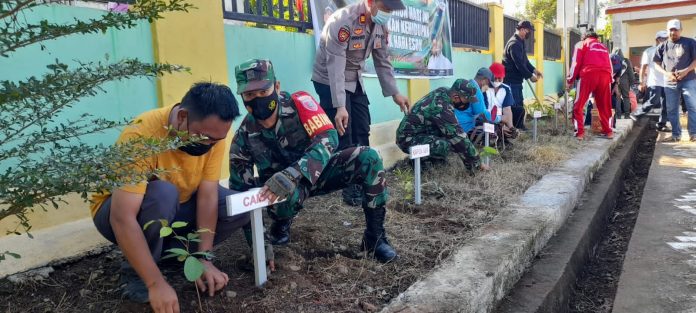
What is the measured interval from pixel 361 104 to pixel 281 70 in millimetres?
690

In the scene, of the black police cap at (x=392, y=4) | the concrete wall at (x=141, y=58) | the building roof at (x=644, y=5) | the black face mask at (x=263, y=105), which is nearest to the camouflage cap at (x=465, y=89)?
the concrete wall at (x=141, y=58)

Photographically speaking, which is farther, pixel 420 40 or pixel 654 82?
pixel 654 82

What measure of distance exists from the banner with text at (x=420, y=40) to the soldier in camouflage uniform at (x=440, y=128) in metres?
0.68

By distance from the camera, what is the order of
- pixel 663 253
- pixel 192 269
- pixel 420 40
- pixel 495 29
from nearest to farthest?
pixel 192 269
pixel 663 253
pixel 420 40
pixel 495 29

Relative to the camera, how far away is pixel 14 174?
120 centimetres

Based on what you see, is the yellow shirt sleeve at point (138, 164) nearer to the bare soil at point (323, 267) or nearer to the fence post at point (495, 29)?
the bare soil at point (323, 267)

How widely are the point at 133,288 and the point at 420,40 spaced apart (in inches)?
181

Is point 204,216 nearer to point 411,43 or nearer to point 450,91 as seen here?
point 450,91

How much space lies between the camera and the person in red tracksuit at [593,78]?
21.9ft

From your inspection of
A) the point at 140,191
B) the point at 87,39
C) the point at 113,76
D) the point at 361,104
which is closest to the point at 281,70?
the point at 361,104

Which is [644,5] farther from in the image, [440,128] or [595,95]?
[440,128]

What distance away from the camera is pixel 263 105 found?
233cm

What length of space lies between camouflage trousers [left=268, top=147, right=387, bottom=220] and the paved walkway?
1.25 m

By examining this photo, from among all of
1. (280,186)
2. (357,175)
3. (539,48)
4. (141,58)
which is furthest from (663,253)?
(539,48)
